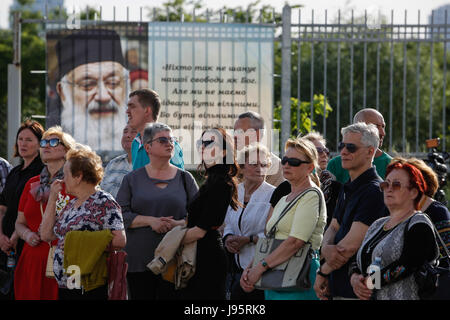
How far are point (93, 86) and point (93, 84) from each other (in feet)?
0.08

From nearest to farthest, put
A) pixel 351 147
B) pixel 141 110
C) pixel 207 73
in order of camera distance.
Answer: pixel 351 147
pixel 141 110
pixel 207 73

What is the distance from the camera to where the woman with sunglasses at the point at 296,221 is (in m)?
4.55

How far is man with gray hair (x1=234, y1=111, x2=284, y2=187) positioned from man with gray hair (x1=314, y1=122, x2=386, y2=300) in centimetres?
118

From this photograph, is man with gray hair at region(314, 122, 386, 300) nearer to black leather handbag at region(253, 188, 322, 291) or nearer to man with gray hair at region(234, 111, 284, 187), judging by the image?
black leather handbag at region(253, 188, 322, 291)

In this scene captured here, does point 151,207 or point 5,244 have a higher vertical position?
point 151,207

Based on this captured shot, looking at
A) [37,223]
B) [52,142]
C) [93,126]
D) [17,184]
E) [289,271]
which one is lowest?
[289,271]

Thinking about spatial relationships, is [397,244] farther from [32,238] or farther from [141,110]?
[32,238]

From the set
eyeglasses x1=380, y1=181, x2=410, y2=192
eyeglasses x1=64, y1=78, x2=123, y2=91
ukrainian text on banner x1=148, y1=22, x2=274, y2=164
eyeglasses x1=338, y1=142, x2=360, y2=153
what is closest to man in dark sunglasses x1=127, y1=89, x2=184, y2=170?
eyeglasses x1=338, y1=142, x2=360, y2=153

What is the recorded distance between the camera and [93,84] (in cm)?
916

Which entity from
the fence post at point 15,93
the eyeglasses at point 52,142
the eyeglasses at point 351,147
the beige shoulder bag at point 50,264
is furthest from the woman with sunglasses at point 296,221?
the fence post at point 15,93

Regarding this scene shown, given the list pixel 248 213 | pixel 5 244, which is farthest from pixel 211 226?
pixel 5 244

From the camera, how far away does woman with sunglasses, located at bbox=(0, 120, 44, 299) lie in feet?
19.3
